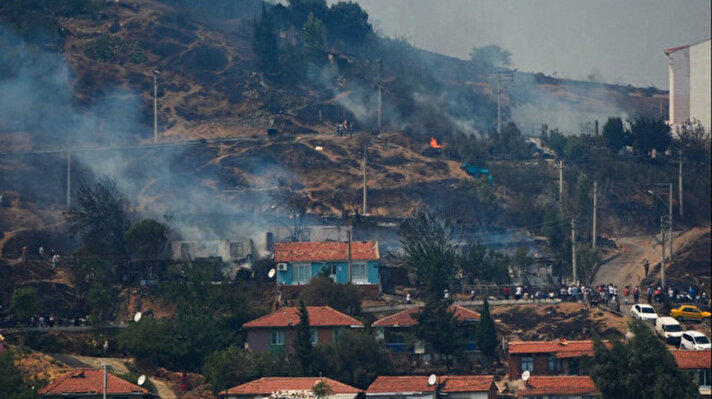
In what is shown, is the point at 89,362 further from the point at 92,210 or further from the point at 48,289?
the point at 92,210

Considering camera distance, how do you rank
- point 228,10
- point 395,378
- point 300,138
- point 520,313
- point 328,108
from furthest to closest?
point 228,10
point 328,108
point 300,138
point 520,313
point 395,378

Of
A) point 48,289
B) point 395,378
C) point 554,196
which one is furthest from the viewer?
point 554,196

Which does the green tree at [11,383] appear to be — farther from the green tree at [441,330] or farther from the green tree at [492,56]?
the green tree at [492,56]

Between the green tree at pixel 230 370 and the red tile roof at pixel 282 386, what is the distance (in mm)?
1212

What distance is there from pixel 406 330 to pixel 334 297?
5.98 m

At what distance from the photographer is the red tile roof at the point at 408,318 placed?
7288cm

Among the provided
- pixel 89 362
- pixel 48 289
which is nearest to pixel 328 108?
pixel 48 289

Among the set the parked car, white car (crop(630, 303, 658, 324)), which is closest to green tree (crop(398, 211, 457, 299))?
white car (crop(630, 303, 658, 324))

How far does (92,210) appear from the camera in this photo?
294 feet

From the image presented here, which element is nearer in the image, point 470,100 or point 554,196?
point 554,196

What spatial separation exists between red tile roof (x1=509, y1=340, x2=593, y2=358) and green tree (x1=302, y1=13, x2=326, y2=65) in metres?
69.6

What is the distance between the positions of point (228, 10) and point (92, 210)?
67.0 m

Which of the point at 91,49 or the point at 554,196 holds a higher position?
Result: the point at 91,49

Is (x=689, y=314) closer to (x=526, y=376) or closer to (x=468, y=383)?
(x=526, y=376)
